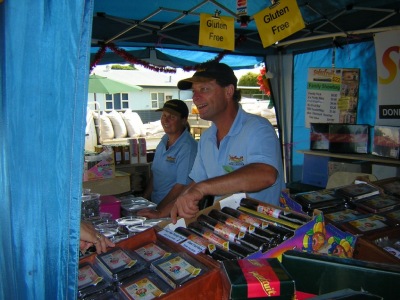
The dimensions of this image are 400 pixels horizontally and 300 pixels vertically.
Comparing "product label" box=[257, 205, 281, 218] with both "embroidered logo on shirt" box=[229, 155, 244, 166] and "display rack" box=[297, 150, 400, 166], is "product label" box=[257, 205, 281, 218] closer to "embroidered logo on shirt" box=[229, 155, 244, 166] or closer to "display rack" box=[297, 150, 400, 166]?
"embroidered logo on shirt" box=[229, 155, 244, 166]

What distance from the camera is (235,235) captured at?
4.12 feet

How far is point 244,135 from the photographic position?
7.20 feet

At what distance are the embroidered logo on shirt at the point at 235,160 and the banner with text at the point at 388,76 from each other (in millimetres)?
2983

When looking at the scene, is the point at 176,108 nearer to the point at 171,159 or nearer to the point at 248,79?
the point at 171,159

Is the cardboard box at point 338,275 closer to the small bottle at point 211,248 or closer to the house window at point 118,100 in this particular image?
the small bottle at point 211,248

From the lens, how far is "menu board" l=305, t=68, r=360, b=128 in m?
4.96

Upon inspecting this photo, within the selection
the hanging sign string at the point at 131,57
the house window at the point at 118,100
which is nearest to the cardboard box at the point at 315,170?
the hanging sign string at the point at 131,57

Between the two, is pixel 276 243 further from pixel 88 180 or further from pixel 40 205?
pixel 88 180

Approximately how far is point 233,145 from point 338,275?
136 cm

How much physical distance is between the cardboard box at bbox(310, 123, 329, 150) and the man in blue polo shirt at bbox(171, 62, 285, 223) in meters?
3.09

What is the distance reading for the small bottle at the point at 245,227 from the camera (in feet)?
3.90

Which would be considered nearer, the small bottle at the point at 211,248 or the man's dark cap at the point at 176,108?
the small bottle at the point at 211,248

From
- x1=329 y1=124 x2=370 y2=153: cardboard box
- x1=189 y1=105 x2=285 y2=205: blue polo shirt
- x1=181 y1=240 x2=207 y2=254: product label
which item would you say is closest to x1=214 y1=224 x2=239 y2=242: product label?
x1=181 y1=240 x2=207 y2=254: product label

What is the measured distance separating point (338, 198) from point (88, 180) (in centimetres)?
238
